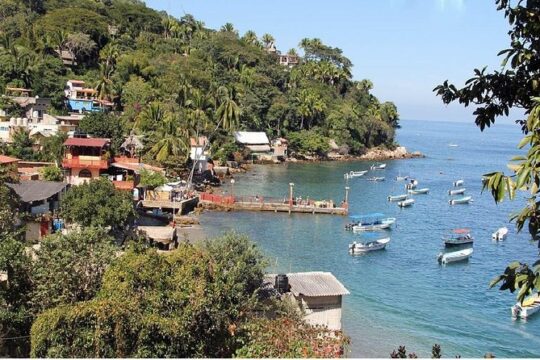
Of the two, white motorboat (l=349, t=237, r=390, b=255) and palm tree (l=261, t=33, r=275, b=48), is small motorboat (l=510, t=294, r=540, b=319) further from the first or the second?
palm tree (l=261, t=33, r=275, b=48)

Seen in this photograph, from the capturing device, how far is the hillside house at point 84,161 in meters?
33.7

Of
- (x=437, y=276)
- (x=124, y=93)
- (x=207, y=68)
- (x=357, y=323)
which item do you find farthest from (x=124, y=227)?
(x=207, y=68)

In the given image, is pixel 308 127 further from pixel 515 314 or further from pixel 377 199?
pixel 515 314

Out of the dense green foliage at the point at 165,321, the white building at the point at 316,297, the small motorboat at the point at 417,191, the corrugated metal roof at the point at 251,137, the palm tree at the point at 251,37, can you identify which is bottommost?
the small motorboat at the point at 417,191

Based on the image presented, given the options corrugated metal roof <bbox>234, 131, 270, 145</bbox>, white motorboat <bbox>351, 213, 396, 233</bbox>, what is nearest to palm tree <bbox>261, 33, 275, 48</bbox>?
corrugated metal roof <bbox>234, 131, 270, 145</bbox>

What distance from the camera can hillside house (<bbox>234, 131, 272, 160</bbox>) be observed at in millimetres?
68438

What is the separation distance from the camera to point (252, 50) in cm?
8875

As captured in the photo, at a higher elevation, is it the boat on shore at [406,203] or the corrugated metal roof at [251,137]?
the corrugated metal roof at [251,137]

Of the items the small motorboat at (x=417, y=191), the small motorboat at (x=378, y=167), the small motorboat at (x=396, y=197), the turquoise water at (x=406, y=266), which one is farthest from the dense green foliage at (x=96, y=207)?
the small motorboat at (x=378, y=167)

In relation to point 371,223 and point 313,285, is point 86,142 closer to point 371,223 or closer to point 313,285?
point 371,223

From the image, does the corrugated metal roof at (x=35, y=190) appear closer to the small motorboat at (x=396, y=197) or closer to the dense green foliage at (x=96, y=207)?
the dense green foliage at (x=96, y=207)

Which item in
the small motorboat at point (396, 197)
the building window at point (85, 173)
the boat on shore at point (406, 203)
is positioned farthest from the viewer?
the small motorboat at point (396, 197)

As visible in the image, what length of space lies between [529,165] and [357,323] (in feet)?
61.8

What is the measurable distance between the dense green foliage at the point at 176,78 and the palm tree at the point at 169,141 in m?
0.08
